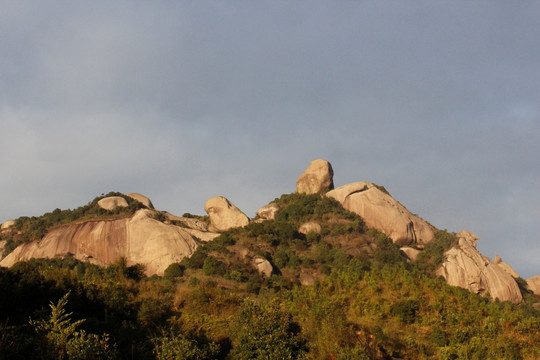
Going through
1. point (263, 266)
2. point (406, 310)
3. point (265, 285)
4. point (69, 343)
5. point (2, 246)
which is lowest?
point (69, 343)

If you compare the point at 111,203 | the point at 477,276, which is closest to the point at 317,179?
the point at 477,276

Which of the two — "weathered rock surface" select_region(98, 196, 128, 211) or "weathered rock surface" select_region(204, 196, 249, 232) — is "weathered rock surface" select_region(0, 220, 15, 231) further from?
"weathered rock surface" select_region(204, 196, 249, 232)

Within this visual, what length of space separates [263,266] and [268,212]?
55.4 ft

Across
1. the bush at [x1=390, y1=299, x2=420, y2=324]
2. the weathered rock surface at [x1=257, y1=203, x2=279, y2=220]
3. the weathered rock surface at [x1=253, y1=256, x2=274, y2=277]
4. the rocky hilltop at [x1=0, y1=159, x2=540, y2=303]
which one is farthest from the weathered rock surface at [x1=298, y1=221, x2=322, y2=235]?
the bush at [x1=390, y1=299, x2=420, y2=324]

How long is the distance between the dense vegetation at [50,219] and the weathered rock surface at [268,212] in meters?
15.2

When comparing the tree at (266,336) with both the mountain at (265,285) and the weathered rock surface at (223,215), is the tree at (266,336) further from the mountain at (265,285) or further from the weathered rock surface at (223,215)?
the weathered rock surface at (223,215)

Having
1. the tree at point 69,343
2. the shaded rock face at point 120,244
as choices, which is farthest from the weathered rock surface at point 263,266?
the tree at point 69,343

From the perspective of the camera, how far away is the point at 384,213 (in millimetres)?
63031

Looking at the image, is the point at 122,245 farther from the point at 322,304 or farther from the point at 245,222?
the point at 322,304

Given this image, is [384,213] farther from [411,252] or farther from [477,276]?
[477,276]

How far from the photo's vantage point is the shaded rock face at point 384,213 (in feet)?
204

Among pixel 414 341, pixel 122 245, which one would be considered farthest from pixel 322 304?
pixel 122 245

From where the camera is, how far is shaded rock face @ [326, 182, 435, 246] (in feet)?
204

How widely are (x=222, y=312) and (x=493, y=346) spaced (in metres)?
11.2
